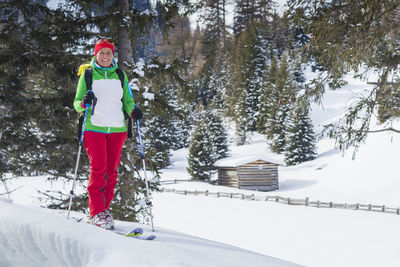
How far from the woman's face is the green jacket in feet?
0.21

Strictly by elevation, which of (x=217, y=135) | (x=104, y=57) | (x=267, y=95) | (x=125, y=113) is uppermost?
(x=267, y=95)

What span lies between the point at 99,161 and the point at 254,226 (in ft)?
47.2

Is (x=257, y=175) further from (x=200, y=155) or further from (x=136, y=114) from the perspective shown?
(x=136, y=114)

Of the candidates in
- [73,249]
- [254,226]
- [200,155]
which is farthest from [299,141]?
[73,249]

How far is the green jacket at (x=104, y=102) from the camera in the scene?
3893 millimetres

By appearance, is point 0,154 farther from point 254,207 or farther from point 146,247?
point 254,207

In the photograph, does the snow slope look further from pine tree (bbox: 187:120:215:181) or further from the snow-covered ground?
pine tree (bbox: 187:120:215:181)

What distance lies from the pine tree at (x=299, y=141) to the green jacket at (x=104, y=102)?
121ft

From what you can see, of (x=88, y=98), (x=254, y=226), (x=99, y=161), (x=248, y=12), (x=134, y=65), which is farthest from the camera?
(x=248, y=12)

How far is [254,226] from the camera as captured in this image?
16969 mm

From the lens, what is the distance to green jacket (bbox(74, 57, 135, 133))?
389cm

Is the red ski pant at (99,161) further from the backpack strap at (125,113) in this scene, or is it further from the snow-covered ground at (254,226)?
the snow-covered ground at (254,226)

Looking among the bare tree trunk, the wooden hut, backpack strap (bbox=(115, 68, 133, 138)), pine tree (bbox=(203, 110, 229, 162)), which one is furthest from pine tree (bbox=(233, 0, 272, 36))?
backpack strap (bbox=(115, 68, 133, 138))

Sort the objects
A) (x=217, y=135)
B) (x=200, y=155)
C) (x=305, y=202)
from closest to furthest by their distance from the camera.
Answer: (x=305, y=202) < (x=200, y=155) < (x=217, y=135)
